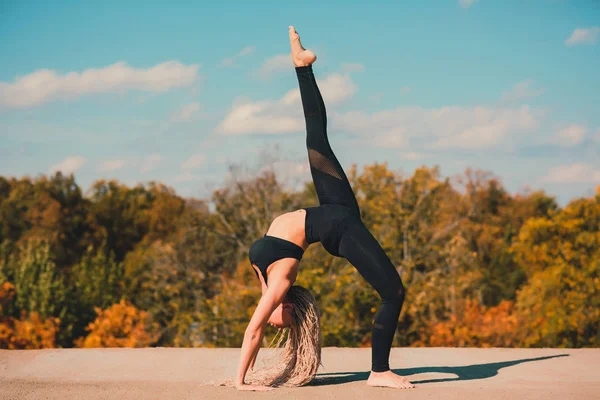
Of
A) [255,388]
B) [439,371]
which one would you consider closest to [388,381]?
[255,388]

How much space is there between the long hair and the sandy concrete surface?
160 millimetres

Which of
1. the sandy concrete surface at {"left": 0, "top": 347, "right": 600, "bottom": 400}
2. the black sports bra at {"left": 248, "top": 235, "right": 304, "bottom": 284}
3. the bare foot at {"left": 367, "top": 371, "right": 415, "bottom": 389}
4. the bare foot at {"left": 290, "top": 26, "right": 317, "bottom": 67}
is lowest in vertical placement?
the sandy concrete surface at {"left": 0, "top": 347, "right": 600, "bottom": 400}

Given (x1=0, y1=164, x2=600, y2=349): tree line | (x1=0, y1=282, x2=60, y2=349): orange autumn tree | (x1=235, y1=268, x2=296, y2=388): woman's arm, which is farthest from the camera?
(x1=0, y1=282, x2=60, y2=349): orange autumn tree

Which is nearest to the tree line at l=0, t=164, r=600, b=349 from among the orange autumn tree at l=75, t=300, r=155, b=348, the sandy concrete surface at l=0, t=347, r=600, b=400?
the orange autumn tree at l=75, t=300, r=155, b=348

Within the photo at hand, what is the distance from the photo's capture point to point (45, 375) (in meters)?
5.86

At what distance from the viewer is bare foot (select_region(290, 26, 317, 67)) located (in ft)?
17.1

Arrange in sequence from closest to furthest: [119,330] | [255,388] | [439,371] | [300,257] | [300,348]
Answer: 1. [255,388]
2. [300,257]
3. [300,348]
4. [439,371]
5. [119,330]

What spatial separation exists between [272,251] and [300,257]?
0.25m

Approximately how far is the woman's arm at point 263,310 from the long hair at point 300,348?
31 cm

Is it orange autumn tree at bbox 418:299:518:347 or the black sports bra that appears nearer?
the black sports bra

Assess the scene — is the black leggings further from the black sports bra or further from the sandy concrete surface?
the sandy concrete surface

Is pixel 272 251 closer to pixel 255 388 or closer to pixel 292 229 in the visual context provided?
pixel 292 229

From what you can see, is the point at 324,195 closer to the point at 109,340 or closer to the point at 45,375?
the point at 45,375

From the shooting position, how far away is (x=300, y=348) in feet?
17.2
